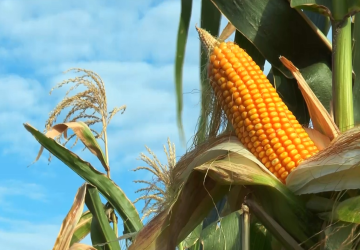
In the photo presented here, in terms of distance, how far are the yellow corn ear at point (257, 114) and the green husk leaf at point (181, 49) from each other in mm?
118

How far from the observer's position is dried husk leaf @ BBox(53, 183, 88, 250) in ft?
7.45

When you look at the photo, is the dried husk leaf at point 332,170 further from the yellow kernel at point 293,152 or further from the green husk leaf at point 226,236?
the green husk leaf at point 226,236

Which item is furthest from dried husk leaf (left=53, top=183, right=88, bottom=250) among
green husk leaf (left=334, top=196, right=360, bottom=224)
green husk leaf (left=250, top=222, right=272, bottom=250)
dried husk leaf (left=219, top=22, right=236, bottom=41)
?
green husk leaf (left=334, top=196, right=360, bottom=224)

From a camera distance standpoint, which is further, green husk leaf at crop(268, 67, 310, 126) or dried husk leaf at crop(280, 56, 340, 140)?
green husk leaf at crop(268, 67, 310, 126)

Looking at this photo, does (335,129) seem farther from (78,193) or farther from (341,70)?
(78,193)

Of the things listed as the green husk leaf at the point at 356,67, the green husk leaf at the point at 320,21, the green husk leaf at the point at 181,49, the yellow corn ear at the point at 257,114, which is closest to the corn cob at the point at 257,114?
the yellow corn ear at the point at 257,114

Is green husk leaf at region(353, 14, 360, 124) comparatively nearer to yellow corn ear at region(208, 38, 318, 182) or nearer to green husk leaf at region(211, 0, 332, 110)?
green husk leaf at region(211, 0, 332, 110)

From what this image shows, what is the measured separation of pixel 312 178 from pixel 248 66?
407 millimetres

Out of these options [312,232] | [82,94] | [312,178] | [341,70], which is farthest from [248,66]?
[82,94]

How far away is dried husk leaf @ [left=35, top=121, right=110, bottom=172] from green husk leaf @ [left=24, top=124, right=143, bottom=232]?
0.23ft

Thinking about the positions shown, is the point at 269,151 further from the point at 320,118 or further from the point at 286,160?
the point at 320,118

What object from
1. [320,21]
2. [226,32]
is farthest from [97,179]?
[320,21]

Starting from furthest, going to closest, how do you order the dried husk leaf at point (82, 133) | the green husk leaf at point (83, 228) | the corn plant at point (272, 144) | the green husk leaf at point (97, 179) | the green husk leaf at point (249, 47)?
1. the green husk leaf at point (83, 228)
2. the dried husk leaf at point (82, 133)
3. the green husk leaf at point (97, 179)
4. the green husk leaf at point (249, 47)
5. the corn plant at point (272, 144)

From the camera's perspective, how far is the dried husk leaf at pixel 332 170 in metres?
1.20
